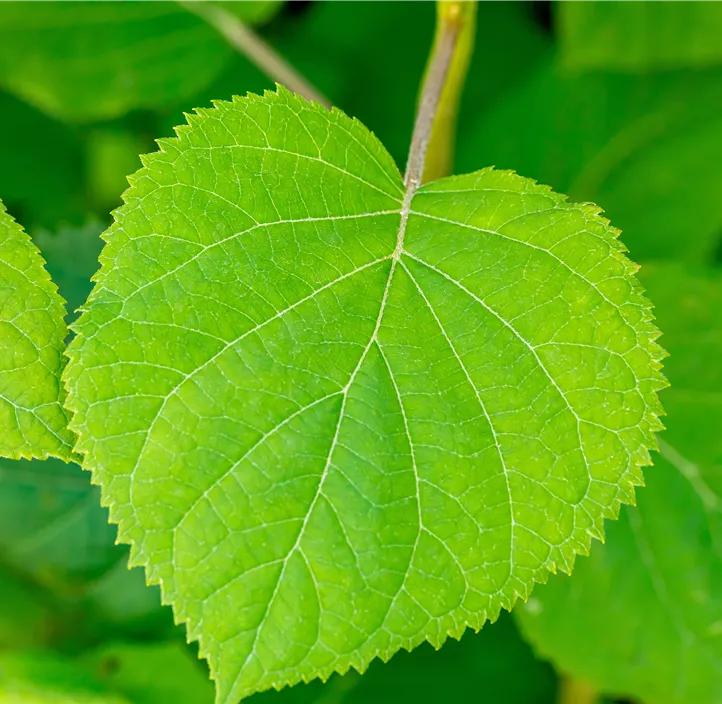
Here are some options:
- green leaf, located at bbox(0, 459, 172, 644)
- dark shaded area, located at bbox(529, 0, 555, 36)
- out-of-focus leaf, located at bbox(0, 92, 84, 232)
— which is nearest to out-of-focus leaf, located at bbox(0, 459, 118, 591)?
green leaf, located at bbox(0, 459, 172, 644)

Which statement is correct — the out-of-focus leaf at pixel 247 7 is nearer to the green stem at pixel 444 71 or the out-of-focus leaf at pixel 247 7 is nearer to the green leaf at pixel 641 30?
the green stem at pixel 444 71

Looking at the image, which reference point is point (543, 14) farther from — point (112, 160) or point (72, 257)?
point (72, 257)

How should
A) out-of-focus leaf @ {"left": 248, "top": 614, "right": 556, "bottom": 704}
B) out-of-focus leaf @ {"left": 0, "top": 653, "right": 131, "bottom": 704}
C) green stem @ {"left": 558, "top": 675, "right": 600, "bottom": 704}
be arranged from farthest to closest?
out-of-focus leaf @ {"left": 248, "top": 614, "right": 556, "bottom": 704} < green stem @ {"left": 558, "top": 675, "right": 600, "bottom": 704} < out-of-focus leaf @ {"left": 0, "top": 653, "right": 131, "bottom": 704}

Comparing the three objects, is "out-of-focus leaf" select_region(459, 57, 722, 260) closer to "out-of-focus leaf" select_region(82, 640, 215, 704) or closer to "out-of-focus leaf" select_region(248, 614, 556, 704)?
"out-of-focus leaf" select_region(248, 614, 556, 704)

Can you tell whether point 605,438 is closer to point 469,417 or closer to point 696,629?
point 469,417

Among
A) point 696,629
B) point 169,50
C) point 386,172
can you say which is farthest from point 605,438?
point 169,50

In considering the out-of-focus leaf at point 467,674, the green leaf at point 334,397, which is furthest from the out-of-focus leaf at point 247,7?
the out-of-focus leaf at point 467,674

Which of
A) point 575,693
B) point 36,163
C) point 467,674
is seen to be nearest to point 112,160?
point 36,163

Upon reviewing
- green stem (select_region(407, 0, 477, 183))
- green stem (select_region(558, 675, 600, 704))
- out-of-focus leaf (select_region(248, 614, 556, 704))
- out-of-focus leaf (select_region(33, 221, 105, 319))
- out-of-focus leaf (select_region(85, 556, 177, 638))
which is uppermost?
out-of-focus leaf (select_region(33, 221, 105, 319))
